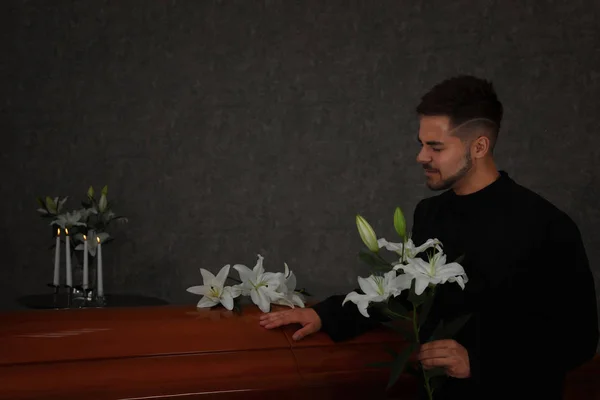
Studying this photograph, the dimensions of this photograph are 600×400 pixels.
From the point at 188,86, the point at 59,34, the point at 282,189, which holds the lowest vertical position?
the point at 282,189

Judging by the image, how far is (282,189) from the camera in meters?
4.05

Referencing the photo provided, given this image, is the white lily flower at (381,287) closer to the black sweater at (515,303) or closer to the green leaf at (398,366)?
the green leaf at (398,366)

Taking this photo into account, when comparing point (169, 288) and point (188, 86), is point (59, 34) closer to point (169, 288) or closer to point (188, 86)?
point (188, 86)

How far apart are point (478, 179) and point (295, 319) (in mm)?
592

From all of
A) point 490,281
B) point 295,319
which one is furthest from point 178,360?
point 490,281

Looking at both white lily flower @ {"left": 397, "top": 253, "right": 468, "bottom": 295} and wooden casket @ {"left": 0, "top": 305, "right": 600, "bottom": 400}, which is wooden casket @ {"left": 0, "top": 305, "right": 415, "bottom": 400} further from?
white lily flower @ {"left": 397, "top": 253, "right": 468, "bottom": 295}

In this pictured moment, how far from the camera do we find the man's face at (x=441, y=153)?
1700mm

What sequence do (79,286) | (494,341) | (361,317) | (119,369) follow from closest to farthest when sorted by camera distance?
(119,369) → (494,341) → (361,317) → (79,286)

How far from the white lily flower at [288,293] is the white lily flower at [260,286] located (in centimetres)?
1

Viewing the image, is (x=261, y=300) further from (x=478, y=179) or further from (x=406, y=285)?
(x=478, y=179)

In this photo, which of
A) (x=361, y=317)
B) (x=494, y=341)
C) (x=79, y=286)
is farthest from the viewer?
(x=79, y=286)

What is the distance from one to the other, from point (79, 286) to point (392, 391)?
2.03m

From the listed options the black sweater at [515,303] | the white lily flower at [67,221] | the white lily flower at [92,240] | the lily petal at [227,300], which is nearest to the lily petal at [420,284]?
the black sweater at [515,303]

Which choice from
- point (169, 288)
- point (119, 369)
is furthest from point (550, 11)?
point (119, 369)
